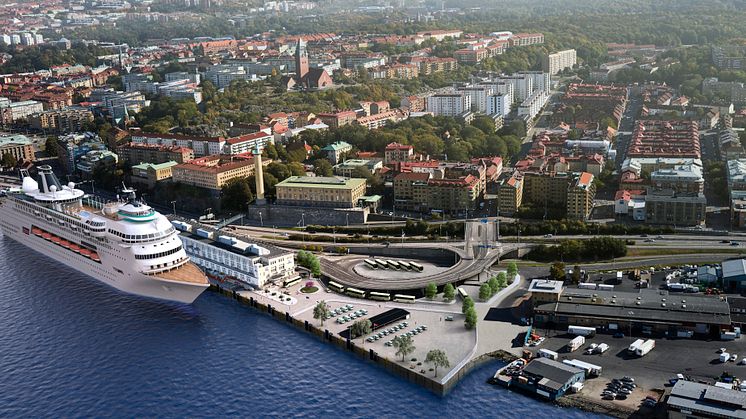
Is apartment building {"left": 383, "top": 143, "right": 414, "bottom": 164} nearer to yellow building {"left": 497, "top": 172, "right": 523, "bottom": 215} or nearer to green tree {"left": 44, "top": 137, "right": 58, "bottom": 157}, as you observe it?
yellow building {"left": 497, "top": 172, "right": 523, "bottom": 215}

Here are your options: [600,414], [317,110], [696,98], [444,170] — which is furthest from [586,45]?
[600,414]

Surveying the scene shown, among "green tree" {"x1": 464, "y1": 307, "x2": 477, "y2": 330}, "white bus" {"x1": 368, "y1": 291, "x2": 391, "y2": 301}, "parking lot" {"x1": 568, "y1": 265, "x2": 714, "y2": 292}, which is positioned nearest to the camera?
"green tree" {"x1": 464, "y1": 307, "x2": 477, "y2": 330}

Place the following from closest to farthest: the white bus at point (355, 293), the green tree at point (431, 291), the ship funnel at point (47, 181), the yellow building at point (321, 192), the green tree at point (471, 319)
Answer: the green tree at point (471, 319) → the green tree at point (431, 291) → the white bus at point (355, 293) → the ship funnel at point (47, 181) → the yellow building at point (321, 192)

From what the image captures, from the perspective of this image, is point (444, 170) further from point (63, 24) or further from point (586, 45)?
point (63, 24)

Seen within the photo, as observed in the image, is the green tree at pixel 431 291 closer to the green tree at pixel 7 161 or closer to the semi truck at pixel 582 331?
the semi truck at pixel 582 331

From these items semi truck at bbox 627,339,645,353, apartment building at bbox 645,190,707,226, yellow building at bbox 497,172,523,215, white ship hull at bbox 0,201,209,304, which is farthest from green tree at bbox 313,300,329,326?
apartment building at bbox 645,190,707,226

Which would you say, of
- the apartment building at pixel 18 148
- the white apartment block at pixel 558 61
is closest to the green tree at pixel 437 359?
the apartment building at pixel 18 148
